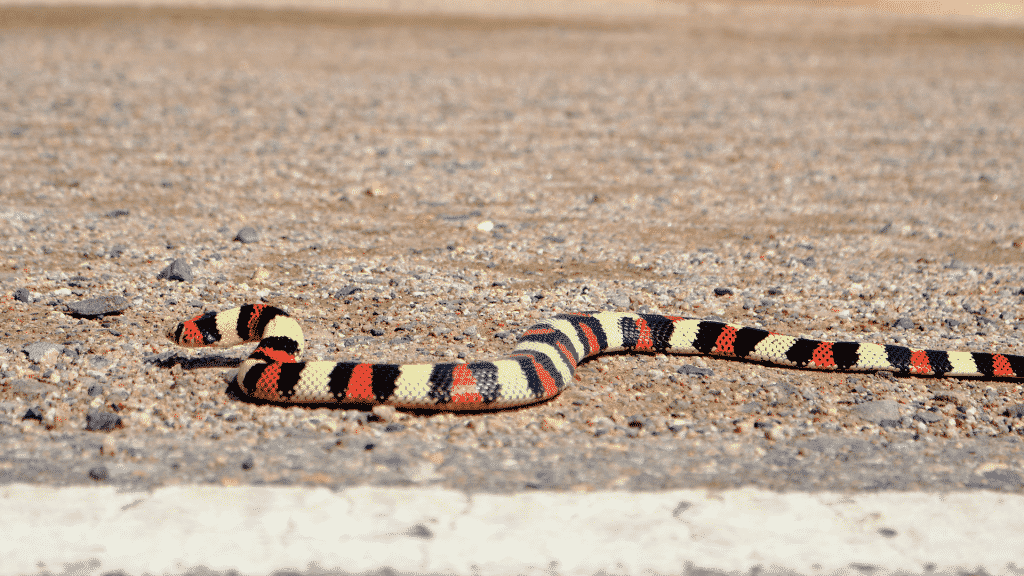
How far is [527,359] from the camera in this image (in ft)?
14.2

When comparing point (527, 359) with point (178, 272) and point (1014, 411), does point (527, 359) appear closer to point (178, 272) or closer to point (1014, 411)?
point (1014, 411)

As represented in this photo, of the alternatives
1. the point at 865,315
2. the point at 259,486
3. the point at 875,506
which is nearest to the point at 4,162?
the point at 259,486

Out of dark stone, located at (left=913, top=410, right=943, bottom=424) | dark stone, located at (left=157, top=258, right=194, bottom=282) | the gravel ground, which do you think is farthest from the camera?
dark stone, located at (left=157, top=258, right=194, bottom=282)

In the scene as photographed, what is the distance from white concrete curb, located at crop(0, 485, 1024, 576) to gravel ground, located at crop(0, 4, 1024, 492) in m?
0.14

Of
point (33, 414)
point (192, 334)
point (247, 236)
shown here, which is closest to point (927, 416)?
point (192, 334)

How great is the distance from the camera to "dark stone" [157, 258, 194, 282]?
574 centimetres

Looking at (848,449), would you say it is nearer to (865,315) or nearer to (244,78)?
(865,315)

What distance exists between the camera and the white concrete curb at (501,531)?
3117mm

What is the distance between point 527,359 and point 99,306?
7.68 feet

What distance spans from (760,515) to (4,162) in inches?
286

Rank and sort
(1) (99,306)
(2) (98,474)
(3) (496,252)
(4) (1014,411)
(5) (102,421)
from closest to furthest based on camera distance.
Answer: (2) (98,474) → (5) (102,421) → (4) (1014,411) → (1) (99,306) → (3) (496,252)

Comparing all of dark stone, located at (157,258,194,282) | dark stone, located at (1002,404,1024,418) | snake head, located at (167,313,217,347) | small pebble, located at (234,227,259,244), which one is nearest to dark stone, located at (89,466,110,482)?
snake head, located at (167,313,217,347)

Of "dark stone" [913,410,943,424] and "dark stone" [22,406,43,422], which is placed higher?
"dark stone" [913,410,943,424]

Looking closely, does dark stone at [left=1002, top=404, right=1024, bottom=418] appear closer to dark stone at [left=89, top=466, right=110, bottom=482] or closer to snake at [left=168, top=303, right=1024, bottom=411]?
snake at [left=168, top=303, right=1024, bottom=411]
